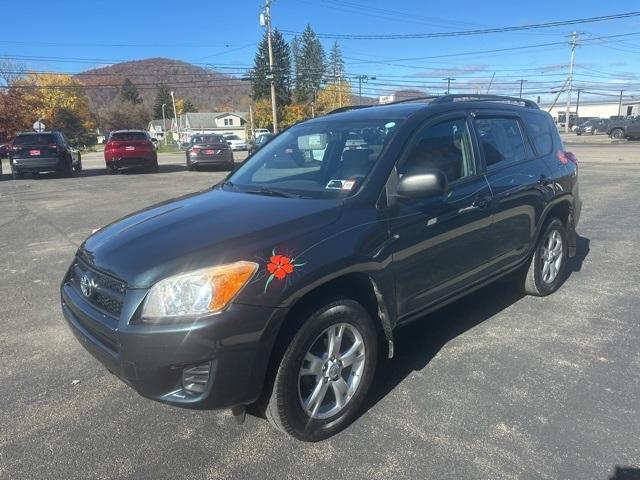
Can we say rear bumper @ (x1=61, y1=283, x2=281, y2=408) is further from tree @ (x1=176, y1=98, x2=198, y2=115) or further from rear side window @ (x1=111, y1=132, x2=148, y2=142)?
tree @ (x1=176, y1=98, x2=198, y2=115)

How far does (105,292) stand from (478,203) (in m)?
2.63

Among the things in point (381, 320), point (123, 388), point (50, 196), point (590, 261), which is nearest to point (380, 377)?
point (381, 320)

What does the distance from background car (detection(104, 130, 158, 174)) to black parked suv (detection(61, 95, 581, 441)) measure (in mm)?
16999

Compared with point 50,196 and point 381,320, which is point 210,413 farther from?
point 50,196

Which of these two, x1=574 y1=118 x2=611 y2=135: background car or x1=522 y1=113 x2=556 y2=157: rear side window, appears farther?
x1=574 y1=118 x2=611 y2=135: background car

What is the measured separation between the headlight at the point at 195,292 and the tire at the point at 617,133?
49679 millimetres

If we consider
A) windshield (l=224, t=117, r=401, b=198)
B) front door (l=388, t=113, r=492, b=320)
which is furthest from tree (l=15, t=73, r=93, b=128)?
front door (l=388, t=113, r=492, b=320)

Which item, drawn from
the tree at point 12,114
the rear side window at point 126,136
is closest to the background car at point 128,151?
the rear side window at point 126,136

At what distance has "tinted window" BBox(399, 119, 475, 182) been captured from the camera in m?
3.44

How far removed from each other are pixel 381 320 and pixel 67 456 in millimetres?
1890

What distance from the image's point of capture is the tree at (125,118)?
106062mm

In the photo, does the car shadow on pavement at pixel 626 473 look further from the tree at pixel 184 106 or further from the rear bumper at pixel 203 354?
the tree at pixel 184 106

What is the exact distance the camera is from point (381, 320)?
3104 millimetres

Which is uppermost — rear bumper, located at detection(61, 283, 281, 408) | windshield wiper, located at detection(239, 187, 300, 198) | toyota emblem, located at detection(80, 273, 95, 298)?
windshield wiper, located at detection(239, 187, 300, 198)
